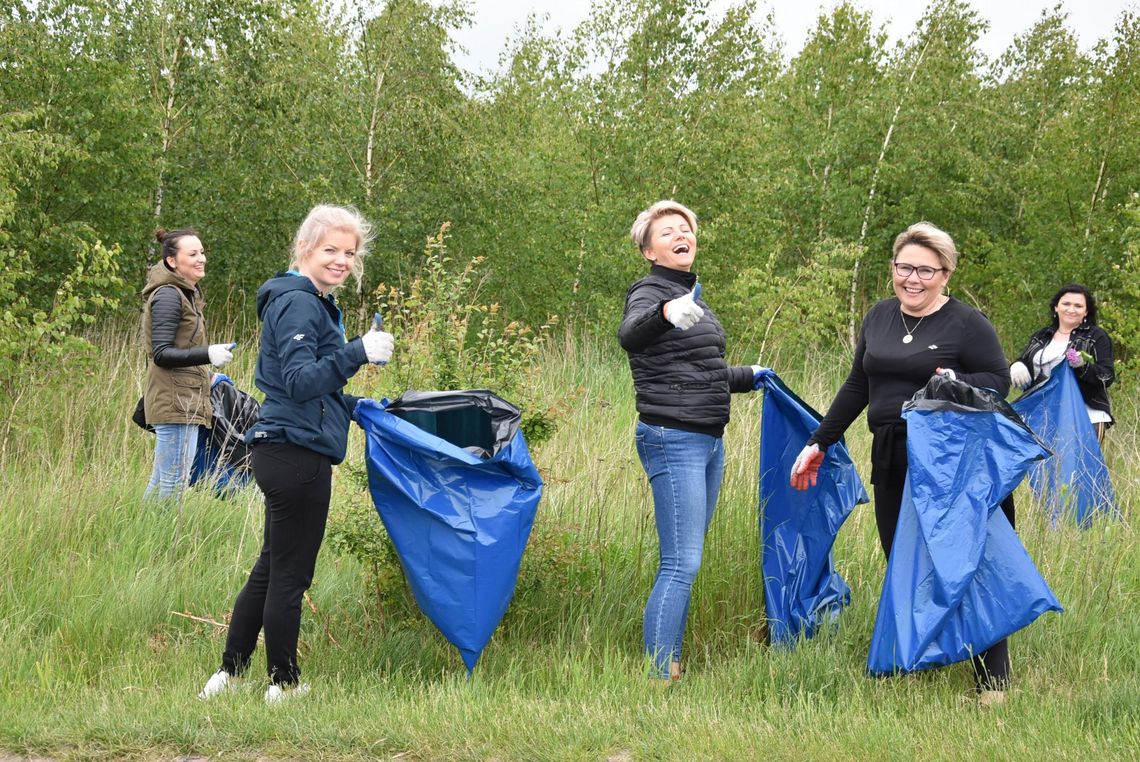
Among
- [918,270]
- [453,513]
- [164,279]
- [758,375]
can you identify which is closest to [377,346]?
[453,513]

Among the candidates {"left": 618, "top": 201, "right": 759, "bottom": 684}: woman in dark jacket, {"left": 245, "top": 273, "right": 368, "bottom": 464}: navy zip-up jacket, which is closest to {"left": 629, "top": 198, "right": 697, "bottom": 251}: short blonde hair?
{"left": 618, "top": 201, "right": 759, "bottom": 684}: woman in dark jacket

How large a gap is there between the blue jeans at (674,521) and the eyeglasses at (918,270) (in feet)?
3.10

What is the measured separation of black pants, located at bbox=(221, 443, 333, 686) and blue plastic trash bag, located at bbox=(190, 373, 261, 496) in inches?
101

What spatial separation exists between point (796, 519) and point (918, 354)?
1.00m

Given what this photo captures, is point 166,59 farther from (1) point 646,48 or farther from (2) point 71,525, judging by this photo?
(2) point 71,525

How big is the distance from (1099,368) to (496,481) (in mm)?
4833

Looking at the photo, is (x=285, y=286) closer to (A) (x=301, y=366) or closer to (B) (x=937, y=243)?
(A) (x=301, y=366)

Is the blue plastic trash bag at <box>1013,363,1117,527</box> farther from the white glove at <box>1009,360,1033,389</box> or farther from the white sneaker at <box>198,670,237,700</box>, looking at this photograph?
the white sneaker at <box>198,670,237,700</box>

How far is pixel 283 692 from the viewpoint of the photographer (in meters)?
3.69

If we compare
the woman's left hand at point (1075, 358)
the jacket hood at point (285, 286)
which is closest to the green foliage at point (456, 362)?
the jacket hood at point (285, 286)

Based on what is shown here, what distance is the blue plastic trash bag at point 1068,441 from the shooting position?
6.08 meters

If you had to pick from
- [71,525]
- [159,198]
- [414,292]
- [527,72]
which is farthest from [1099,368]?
[527,72]

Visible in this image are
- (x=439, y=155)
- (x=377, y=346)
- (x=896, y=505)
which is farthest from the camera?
(x=439, y=155)

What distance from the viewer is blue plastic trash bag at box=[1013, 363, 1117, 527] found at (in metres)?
6.08
